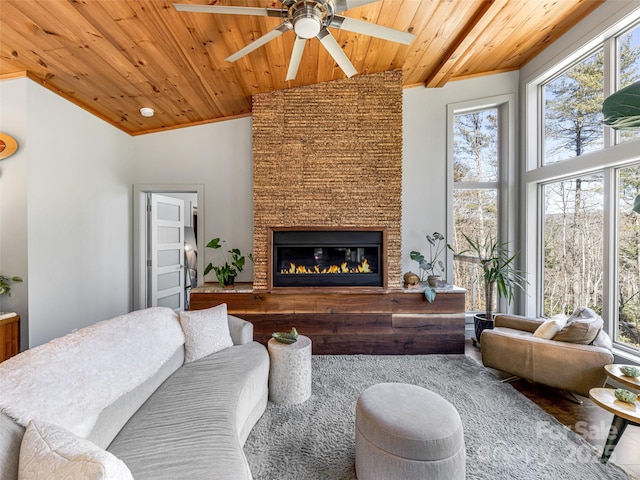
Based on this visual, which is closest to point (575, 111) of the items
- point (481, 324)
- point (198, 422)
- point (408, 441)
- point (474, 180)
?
point (474, 180)

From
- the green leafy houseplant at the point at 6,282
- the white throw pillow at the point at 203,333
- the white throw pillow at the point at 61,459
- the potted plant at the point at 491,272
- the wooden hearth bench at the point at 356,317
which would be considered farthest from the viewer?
the potted plant at the point at 491,272

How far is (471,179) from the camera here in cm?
401

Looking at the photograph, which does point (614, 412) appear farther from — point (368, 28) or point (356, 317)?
point (368, 28)

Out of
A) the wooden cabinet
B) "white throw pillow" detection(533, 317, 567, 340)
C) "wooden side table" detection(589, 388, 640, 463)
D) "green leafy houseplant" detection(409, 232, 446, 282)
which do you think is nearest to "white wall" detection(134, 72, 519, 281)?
"green leafy houseplant" detection(409, 232, 446, 282)

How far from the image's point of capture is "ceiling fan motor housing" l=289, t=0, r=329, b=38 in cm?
163

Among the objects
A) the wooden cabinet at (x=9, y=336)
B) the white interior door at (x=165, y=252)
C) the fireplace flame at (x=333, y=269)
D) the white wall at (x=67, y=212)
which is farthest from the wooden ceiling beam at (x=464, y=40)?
the wooden cabinet at (x=9, y=336)

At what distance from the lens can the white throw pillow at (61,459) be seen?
774 millimetres

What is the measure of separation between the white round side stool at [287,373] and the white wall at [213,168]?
1993mm

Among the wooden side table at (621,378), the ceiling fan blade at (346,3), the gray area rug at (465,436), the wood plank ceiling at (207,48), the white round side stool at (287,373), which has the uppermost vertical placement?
the wood plank ceiling at (207,48)

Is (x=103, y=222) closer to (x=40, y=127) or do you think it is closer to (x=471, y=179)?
(x=40, y=127)

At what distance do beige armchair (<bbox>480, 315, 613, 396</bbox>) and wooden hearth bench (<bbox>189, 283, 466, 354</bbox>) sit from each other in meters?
0.69

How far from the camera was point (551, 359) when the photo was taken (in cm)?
222

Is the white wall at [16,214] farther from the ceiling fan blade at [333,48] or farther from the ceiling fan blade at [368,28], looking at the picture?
the ceiling fan blade at [368,28]

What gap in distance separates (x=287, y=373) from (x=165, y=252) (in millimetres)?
3065
